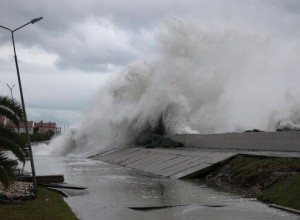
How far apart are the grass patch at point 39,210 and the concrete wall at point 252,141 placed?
1197 cm

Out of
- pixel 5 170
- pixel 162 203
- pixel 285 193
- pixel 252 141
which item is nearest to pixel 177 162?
pixel 252 141

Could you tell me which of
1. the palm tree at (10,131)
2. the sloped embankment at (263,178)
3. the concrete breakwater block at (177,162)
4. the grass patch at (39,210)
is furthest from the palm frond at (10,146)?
the concrete breakwater block at (177,162)

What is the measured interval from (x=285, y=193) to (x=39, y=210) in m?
6.94

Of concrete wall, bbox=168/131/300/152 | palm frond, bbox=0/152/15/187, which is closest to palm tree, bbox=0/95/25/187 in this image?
palm frond, bbox=0/152/15/187

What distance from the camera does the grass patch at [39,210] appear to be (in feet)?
36.1

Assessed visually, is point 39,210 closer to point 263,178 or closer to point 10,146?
point 10,146

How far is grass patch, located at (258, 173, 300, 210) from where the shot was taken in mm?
12820

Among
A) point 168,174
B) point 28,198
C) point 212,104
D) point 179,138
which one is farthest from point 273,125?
point 28,198

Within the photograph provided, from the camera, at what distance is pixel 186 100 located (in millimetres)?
46781

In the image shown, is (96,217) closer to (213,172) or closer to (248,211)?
(248,211)

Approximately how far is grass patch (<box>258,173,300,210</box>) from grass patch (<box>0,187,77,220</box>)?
225 inches

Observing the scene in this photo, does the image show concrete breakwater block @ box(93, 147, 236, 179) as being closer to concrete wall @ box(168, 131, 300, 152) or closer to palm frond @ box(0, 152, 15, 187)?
concrete wall @ box(168, 131, 300, 152)

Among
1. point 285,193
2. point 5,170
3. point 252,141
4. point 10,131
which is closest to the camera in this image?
point 5,170

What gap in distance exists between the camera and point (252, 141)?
84.9 ft
